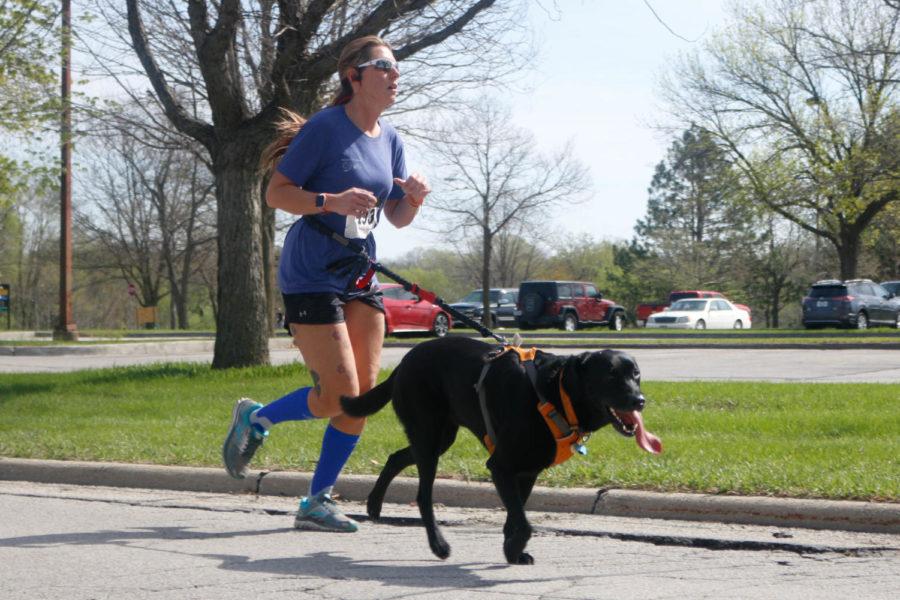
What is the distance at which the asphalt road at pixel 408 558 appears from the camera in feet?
14.3

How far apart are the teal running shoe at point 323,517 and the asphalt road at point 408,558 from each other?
59 mm

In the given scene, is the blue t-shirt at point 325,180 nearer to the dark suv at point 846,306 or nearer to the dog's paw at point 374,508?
the dog's paw at point 374,508

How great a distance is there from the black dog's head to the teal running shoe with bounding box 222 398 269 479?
2077mm

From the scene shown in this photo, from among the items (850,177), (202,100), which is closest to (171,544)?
(202,100)

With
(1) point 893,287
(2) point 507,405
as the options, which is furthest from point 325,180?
(1) point 893,287

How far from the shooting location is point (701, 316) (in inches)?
1683

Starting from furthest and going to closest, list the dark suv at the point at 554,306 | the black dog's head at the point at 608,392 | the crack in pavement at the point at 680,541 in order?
the dark suv at the point at 554,306 < the crack in pavement at the point at 680,541 < the black dog's head at the point at 608,392

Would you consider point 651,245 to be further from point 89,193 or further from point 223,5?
point 223,5

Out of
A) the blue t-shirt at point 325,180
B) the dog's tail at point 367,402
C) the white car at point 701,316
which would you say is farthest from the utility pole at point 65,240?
the white car at point 701,316

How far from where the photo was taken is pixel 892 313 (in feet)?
128

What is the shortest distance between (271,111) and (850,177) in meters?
24.9

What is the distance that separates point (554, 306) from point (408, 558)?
3606cm

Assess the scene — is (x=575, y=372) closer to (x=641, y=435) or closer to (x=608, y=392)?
(x=608, y=392)

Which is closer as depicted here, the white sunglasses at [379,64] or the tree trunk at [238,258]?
the white sunglasses at [379,64]
